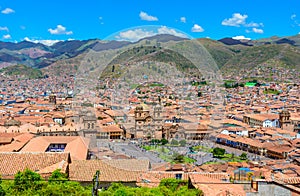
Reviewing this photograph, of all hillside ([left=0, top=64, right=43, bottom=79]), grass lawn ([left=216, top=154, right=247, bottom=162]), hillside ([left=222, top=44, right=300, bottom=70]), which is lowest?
grass lawn ([left=216, top=154, right=247, bottom=162])

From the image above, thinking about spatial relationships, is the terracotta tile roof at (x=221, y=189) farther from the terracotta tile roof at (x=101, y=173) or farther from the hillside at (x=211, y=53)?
the terracotta tile roof at (x=101, y=173)

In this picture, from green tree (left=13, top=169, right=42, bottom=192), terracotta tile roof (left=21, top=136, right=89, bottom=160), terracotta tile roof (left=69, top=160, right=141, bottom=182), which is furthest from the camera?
terracotta tile roof (left=21, top=136, right=89, bottom=160)

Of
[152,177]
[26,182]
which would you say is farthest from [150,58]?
[152,177]

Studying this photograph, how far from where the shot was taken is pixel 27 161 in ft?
25.9

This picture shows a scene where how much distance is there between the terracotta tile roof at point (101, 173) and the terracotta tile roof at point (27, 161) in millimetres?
378

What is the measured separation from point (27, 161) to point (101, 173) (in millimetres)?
1947

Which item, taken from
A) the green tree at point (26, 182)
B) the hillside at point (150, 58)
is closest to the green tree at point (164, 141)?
the hillside at point (150, 58)

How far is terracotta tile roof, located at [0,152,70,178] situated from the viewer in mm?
7551

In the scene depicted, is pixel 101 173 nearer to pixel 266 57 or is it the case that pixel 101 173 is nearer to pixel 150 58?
pixel 150 58

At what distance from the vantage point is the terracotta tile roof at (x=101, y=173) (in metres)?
7.04

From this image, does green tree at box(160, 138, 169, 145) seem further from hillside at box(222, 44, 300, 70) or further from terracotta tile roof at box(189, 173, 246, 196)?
hillside at box(222, 44, 300, 70)

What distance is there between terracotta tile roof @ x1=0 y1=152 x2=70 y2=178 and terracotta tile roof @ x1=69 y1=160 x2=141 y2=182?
38cm

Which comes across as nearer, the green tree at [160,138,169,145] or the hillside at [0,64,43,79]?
the green tree at [160,138,169,145]

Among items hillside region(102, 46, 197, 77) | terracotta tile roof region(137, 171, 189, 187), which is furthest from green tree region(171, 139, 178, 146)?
terracotta tile roof region(137, 171, 189, 187)
